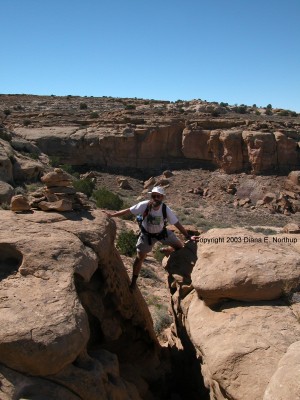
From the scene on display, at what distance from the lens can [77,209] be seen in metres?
6.43

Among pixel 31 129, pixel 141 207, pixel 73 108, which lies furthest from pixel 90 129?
pixel 141 207

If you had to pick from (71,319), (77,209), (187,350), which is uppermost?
(77,209)

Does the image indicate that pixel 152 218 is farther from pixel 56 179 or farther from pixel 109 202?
pixel 109 202

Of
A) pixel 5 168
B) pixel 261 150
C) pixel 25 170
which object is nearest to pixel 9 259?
pixel 5 168

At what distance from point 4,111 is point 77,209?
32981mm

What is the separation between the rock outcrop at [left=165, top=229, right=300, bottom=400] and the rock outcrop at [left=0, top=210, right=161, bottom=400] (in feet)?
3.05

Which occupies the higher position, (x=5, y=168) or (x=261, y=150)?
(x=261, y=150)

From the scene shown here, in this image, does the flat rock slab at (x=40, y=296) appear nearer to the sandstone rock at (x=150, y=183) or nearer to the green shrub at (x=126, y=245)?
the green shrub at (x=126, y=245)

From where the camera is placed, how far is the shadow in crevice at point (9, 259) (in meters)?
4.71

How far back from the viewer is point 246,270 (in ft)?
15.8

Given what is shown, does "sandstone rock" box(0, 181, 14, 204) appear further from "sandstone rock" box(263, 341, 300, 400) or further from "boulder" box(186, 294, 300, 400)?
"sandstone rock" box(263, 341, 300, 400)

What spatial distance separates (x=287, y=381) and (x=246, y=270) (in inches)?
71.9

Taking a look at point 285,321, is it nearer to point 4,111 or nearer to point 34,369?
point 34,369

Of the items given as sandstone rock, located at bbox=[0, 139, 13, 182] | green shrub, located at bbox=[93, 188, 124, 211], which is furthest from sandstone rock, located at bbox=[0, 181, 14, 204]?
green shrub, located at bbox=[93, 188, 124, 211]
